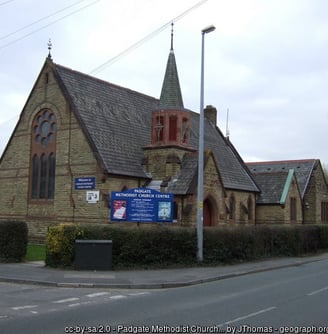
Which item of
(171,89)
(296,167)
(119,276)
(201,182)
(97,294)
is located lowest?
(97,294)

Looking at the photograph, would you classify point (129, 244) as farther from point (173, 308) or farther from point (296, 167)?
point (296, 167)

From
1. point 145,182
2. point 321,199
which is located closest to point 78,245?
point 145,182

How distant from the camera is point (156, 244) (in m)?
19.4

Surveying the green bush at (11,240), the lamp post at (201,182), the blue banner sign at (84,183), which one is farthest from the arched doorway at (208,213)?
the green bush at (11,240)

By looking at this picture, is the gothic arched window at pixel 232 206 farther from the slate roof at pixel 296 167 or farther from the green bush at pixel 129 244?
the green bush at pixel 129 244

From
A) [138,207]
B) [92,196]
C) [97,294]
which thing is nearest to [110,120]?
[92,196]

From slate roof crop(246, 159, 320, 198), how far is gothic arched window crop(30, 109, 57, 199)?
60.4ft

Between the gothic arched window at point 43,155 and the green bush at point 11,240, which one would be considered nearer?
the green bush at point 11,240

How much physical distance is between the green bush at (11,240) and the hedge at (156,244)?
1.55 metres

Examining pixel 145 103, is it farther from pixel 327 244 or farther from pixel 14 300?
pixel 14 300

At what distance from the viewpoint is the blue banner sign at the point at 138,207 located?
2256 cm

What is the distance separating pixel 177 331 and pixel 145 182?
2205cm

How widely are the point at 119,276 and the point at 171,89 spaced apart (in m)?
16.8

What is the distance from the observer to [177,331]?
8328mm
